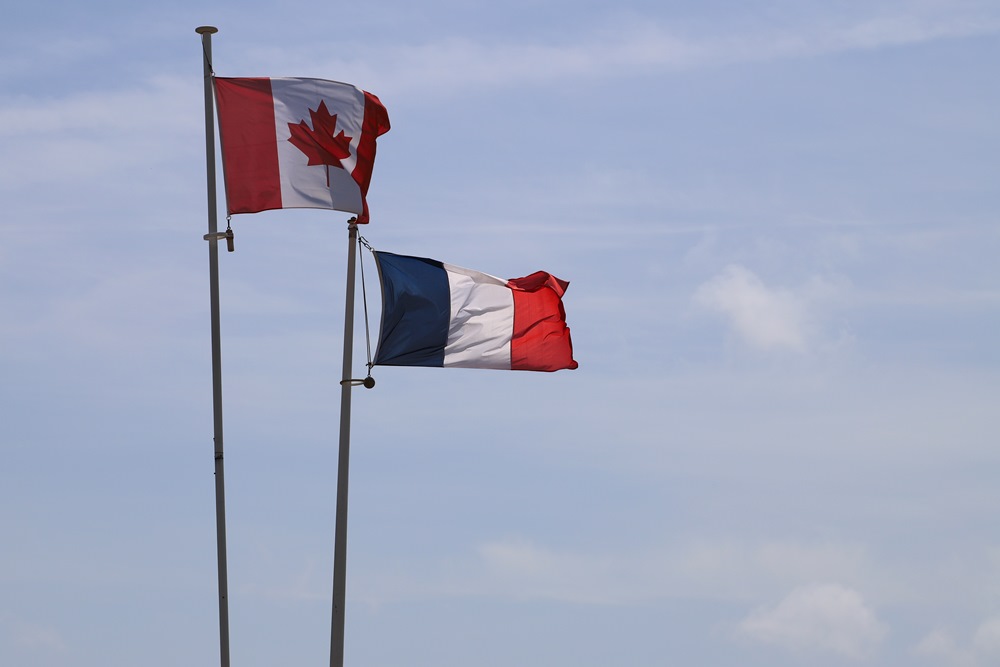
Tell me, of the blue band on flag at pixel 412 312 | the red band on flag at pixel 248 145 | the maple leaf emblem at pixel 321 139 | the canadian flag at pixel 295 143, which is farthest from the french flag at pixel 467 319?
the red band on flag at pixel 248 145

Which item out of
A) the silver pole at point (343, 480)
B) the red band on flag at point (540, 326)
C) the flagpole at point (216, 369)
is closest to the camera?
the flagpole at point (216, 369)

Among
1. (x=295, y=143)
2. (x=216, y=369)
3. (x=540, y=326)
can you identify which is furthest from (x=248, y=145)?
(x=540, y=326)

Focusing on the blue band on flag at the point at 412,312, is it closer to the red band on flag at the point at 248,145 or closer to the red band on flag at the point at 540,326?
the red band on flag at the point at 540,326

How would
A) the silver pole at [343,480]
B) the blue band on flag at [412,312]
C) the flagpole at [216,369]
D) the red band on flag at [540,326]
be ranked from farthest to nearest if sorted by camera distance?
the red band on flag at [540,326] < the blue band on flag at [412,312] < the silver pole at [343,480] < the flagpole at [216,369]

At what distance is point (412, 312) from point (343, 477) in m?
3.74

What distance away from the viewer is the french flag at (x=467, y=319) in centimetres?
3325

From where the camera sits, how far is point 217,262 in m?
30.2

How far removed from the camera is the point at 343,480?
3212 centimetres

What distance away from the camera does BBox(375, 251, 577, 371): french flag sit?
109ft

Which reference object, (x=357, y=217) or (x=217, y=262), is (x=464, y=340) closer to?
(x=357, y=217)

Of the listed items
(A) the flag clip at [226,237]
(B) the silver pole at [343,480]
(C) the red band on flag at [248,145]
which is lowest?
(B) the silver pole at [343,480]

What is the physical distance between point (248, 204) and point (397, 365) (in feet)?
16.1

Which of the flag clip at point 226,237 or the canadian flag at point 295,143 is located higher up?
the canadian flag at point 295,143

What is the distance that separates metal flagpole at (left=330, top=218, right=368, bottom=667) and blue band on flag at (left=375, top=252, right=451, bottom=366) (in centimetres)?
73
